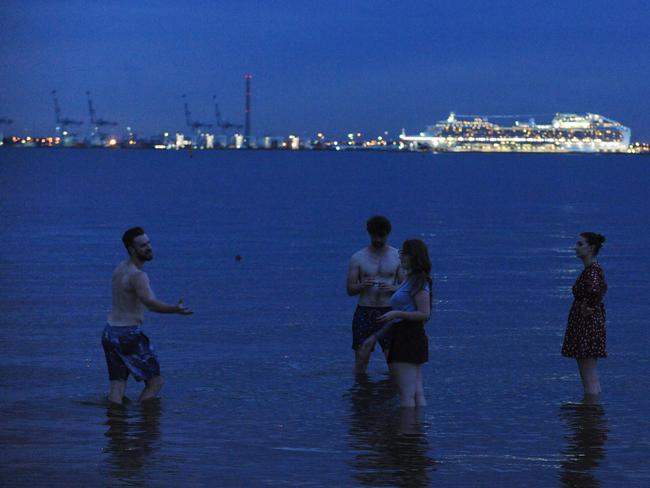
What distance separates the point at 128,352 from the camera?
34.6 feet

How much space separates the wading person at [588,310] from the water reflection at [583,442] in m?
0.39

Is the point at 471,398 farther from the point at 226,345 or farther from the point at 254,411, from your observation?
the point at 226,345

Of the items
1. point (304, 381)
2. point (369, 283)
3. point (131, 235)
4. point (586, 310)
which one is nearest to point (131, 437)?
point (131, 235)

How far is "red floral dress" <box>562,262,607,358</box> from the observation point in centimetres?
1085

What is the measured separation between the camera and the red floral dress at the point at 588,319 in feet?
35.6

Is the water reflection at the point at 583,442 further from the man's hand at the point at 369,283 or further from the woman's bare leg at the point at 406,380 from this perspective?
the man's hand at the point at 369,283

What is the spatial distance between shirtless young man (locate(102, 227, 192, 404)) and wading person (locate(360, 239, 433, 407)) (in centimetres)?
150

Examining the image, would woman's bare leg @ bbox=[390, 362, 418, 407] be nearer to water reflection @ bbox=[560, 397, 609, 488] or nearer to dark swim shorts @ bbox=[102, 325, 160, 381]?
water reflection @ bbox=[560, 397, 609, 488]

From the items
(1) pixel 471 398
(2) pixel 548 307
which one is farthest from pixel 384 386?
(2) pixel 548 307

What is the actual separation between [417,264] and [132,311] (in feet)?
→ 7.35

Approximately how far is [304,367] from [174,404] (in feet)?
7.90

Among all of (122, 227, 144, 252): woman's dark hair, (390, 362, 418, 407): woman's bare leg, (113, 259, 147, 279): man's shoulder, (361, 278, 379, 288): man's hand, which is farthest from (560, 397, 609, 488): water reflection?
(122, 227, 144, 252): woman's dark hair

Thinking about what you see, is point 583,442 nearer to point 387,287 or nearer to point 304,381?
point 387,287

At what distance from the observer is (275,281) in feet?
73.8
